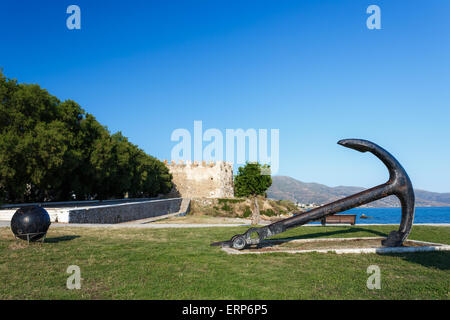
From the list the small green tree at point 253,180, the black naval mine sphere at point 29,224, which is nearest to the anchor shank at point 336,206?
the black naval mine sphere at point 29,224

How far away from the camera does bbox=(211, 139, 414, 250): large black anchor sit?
8203mm

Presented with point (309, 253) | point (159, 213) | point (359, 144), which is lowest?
point (159, 213)

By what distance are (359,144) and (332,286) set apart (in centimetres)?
448

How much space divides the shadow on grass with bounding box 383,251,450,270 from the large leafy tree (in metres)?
19.6

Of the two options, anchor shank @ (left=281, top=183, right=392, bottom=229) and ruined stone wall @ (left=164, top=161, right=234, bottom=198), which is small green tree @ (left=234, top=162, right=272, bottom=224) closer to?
anchor shank @ (left=281, top=183, right=392, bottom=229)

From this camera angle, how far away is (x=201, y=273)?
625cm

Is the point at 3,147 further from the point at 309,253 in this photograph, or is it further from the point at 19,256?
the point at 309,253

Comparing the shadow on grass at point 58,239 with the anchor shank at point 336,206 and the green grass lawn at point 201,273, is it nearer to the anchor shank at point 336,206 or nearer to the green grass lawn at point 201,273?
the green grass lawn at point 201,273

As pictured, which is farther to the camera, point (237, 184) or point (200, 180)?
point (200, 180)

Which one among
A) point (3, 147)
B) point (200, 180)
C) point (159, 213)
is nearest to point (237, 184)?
point (159, 213)

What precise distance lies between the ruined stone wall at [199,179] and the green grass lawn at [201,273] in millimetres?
49550

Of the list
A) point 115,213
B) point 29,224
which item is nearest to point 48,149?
point 115,213

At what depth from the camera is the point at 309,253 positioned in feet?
27.4
